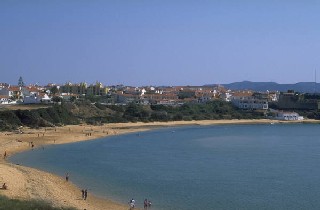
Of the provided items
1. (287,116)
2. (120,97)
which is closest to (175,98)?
(120,97)

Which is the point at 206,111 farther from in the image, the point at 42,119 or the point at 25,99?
the point at 42,119

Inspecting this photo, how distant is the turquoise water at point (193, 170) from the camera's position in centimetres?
2028

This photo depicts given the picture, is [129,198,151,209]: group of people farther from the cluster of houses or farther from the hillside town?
the hillside town

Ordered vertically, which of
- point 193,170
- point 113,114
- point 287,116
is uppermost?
point 113,114

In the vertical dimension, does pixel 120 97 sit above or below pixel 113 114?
above

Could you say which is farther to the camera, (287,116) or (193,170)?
(287,116)

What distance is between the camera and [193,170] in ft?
88.6

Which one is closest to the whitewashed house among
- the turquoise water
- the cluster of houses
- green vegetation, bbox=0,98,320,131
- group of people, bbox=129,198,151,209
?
the cluster of houses

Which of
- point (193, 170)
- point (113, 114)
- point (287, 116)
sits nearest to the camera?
point (193, 170)

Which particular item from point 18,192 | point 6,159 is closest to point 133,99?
point 6,159

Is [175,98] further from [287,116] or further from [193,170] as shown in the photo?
[193,170]

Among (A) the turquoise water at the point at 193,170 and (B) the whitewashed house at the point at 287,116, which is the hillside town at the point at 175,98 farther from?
(A) the turquoise water at the point at 193,170

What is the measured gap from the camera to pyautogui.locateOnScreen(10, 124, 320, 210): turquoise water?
2028 cm

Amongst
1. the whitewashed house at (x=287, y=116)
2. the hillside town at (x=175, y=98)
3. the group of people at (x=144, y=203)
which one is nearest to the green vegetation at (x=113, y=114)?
the whitewashed house at (x=287, y=116)
